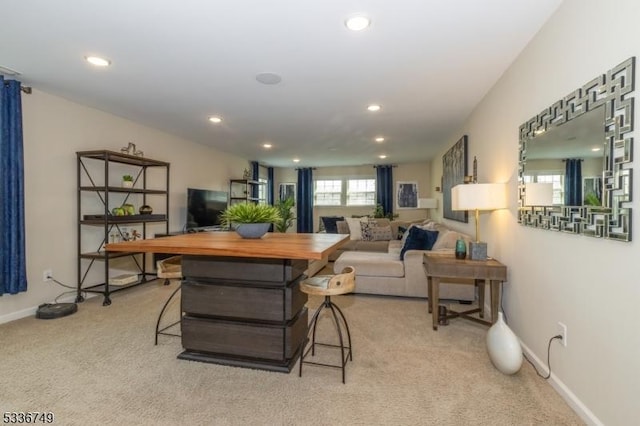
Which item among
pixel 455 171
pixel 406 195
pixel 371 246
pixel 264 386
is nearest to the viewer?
pixel 264 386

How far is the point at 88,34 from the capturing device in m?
2.24

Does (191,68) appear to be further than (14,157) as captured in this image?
No

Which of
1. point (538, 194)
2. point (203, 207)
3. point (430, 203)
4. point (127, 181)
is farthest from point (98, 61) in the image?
point (430, 203)

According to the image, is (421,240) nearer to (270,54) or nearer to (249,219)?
(249,219)

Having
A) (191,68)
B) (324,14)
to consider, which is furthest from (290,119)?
(324,14)

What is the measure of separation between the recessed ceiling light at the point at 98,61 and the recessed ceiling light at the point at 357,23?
204 cm

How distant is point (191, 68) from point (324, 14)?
1395 millimetres

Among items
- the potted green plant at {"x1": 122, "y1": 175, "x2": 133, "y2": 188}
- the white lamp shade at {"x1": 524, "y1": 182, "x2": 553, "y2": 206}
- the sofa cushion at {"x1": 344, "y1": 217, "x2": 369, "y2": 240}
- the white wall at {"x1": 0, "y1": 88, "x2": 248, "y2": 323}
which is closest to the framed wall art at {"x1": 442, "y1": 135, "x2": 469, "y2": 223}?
the sofa cushion at {"x1": 344, "y1": 217, "x2": 369, "y2": 240}

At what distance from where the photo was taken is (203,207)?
5750 millimetres

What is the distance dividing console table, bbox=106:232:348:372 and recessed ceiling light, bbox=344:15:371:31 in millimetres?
1474

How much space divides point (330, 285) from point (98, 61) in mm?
2673

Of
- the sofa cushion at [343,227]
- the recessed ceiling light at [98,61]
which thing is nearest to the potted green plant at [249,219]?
the recessed ceiling light at [98,61]

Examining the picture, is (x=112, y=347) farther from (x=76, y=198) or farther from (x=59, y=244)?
(x=76, y=198)

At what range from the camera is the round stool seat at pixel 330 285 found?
6.70 ft
